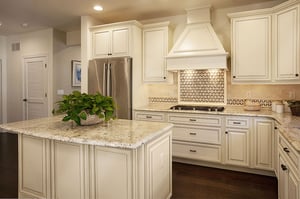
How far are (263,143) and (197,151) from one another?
3.24 ft

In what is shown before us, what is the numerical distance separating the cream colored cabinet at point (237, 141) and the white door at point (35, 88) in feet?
14.5

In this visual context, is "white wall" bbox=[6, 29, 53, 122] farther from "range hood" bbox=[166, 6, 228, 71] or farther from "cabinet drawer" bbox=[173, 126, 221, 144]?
"cabinet drawer" bbox=[173, 126, 221, 144]

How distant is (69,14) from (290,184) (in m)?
4.33

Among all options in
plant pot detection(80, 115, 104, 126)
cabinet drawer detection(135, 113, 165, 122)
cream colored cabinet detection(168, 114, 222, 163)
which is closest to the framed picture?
cabinet drawer detection(135, 113, 165, 122)

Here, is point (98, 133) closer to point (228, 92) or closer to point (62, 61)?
point (228, 92)

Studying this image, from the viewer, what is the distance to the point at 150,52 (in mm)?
3986

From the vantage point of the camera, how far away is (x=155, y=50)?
3.94 metres

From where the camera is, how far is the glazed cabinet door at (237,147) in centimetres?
308

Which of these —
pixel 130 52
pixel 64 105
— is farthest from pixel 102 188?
pixel 130 52

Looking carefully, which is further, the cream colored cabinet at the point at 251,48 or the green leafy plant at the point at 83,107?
the cream colored cabinet at the point at 251,48

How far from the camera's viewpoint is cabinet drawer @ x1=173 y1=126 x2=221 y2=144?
3.25 metres

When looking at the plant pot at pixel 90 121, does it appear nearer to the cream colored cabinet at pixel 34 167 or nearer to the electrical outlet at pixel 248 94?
the cream colored cabinet at pixel 34 167

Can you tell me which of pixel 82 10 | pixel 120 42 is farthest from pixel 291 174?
pixel 82 10

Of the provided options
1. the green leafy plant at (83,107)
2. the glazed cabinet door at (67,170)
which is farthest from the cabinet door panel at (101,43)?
the glazed cabinet door at (67,170)
